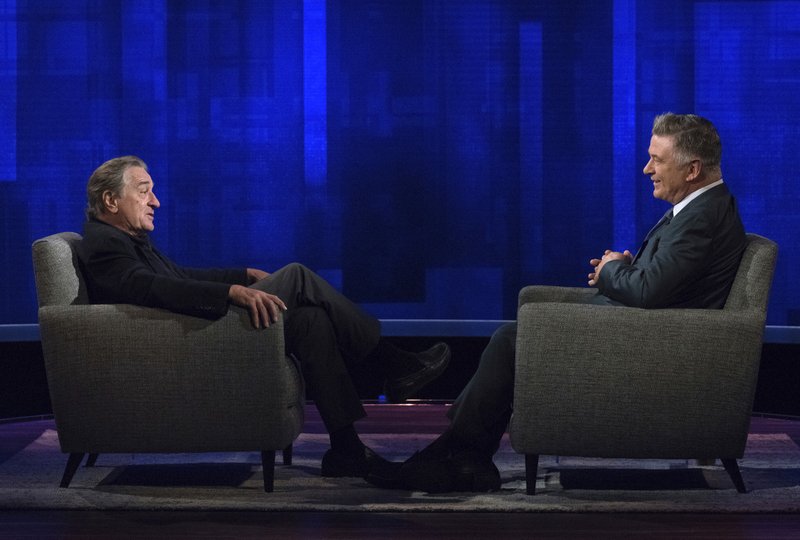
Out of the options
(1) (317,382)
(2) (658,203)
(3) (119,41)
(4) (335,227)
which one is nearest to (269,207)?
(4) (335,227)

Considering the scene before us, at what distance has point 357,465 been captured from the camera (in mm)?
3395

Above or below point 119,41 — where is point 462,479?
below

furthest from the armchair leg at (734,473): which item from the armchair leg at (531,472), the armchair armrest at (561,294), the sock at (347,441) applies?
the sock at (347,441)

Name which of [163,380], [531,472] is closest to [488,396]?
[531,472]

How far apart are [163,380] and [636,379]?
135cm

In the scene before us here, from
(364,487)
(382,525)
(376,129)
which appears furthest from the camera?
(376,129)

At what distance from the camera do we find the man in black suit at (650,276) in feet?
10.5

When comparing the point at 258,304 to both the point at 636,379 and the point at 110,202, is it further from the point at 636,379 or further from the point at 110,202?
the point at 636,379

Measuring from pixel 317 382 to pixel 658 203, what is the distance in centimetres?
269

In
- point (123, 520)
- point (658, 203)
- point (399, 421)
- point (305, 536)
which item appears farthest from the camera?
point (658, 203)

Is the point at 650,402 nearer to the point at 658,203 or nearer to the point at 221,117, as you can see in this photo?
the point at 658,203

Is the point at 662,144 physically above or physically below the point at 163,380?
above

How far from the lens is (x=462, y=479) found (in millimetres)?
3297

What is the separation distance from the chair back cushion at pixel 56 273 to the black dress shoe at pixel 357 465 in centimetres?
91
